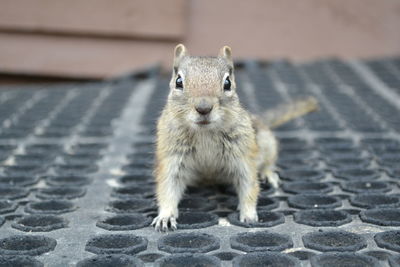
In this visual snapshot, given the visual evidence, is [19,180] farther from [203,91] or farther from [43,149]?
[203,91]

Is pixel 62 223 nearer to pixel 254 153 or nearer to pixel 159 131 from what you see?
pixel 159 131

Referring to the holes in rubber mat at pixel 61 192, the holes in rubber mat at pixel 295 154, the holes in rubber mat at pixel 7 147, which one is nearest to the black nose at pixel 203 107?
the holes in rubber mat at pixel 61 192

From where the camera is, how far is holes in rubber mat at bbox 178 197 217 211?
3.06 meters

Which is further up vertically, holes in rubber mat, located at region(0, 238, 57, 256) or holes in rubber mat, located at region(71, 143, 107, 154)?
holes in rubber mat, located at region(71, 143, 107, 154)

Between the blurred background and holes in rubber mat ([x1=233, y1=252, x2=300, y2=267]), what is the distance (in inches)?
200

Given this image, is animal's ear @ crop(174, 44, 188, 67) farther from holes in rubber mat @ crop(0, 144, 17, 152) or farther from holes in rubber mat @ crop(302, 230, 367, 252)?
holes in rubber mat @ crop(0, 144, 17, 152)

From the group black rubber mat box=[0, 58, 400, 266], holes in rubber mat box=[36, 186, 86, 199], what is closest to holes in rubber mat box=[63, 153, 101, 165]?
black rubber mat box=[0, 58, 400, 266]

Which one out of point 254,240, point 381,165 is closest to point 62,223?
point 254,240

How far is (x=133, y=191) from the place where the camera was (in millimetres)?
3332

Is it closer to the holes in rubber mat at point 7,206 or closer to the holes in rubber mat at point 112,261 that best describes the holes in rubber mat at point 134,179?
the holes in rubber mat at point 7,206

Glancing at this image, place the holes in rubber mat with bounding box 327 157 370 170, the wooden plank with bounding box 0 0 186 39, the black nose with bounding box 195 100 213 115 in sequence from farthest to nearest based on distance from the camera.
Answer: the wooden plank with bounding box 0 0 186 39 → the holes in rubber mat with bounding box 327 157 370 170 → the black nose with bounding box 195 100 213 115

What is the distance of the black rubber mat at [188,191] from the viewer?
7.86ft

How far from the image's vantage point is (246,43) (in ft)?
24.3

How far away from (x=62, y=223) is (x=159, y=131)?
0.69m
